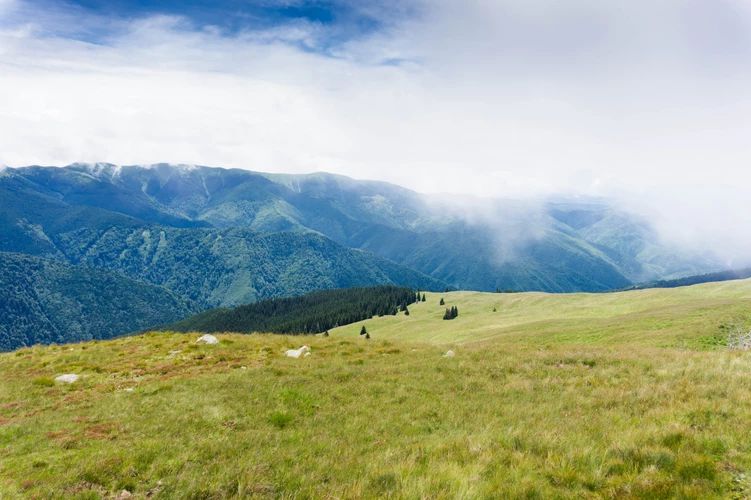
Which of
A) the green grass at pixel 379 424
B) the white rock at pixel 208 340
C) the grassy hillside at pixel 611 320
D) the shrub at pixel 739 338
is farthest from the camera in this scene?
the grassy hillside at pixel 611 320

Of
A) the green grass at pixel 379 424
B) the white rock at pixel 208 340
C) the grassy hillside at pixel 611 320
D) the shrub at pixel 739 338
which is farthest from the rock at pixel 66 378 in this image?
the shrub at pixel 739 338

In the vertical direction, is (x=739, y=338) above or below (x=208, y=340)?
above

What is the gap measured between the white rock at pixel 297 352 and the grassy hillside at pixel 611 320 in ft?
60.2

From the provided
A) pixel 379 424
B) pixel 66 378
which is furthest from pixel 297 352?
pixel 379 424

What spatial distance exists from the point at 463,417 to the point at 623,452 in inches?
212

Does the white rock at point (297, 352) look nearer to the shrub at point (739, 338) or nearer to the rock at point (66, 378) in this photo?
the rock at point (66, 378)

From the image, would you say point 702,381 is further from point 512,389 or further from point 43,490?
point 43,490

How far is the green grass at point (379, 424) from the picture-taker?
818 cm

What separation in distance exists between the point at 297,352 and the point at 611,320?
3813 centimetres

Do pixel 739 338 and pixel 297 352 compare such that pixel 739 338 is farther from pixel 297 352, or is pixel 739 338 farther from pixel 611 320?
pixel 297 352

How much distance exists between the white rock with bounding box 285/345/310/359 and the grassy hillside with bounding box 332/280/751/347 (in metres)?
18.4

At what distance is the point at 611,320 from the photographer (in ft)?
152

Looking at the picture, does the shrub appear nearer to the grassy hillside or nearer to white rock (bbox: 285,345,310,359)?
the grassy hillside

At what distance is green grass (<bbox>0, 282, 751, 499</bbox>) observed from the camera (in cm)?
818
